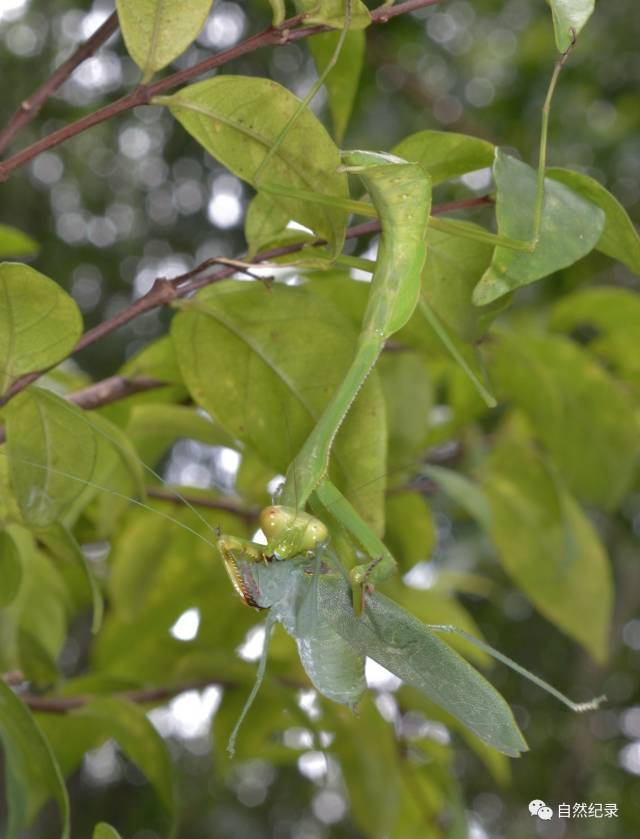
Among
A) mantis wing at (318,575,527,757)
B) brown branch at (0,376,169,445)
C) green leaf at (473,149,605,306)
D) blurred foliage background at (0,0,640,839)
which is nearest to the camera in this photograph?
mantis wing at (318,575,527,757)

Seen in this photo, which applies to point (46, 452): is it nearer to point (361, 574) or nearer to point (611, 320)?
point (361, 574)

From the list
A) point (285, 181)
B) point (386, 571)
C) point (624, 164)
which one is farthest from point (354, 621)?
point (624, 164)

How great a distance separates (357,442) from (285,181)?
0.16 m

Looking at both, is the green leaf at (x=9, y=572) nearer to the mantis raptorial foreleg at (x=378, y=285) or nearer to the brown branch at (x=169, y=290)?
the brown branch at (x=169, y=290)

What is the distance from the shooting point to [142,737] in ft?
2.93

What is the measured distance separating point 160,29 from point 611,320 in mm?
755

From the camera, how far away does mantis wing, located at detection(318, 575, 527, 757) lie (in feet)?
1.57

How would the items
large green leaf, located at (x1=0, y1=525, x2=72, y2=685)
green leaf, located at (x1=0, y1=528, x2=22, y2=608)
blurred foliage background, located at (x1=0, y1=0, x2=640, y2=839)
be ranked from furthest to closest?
blurred foliage background, located at (x1=0, y1=0, x2=640, y2=839)
large green leaf, located at (x1=0, y1=525, x2=72, y2=685)
green leaf, located at (x1=0, y1=528, x2=22, y2=608)

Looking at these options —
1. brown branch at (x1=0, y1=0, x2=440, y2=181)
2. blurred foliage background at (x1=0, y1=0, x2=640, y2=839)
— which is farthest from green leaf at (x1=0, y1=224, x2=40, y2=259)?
blurred foliage background at (x1=0, y1=0, x2=640, y2=839)

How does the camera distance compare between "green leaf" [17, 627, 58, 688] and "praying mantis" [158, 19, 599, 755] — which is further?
"green leaf" [17, 627, 58, 688]

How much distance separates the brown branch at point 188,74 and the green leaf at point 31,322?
61mm

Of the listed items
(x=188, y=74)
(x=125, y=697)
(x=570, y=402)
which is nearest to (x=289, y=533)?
(x=188, y=74)

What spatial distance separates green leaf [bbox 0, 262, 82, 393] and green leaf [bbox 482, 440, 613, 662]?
65cm

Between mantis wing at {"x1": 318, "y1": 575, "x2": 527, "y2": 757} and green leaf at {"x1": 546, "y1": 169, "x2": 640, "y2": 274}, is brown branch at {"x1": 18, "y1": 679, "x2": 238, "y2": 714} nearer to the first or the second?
mantis wing at {"x1": 318, "y1": 575, "x2": 527, "y2": 757}
